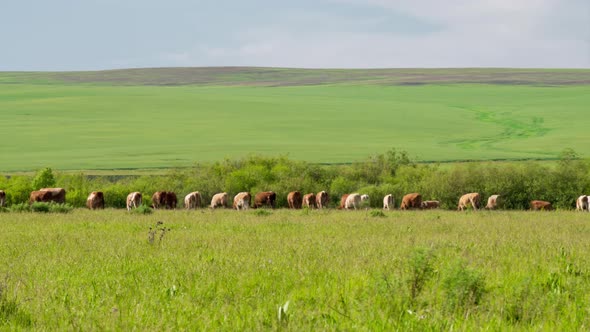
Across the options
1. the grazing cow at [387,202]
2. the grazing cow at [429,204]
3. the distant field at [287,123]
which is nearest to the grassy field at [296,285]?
the grazing cow at [429,204]

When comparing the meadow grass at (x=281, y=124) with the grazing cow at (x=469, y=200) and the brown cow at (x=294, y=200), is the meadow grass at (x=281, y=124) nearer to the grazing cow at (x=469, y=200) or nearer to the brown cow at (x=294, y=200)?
the brown cow at (x=294, y=200)

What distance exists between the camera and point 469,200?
43062 millimetres

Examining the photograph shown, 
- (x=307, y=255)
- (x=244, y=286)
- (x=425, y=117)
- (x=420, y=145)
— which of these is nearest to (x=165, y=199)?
(x=307, y=255)

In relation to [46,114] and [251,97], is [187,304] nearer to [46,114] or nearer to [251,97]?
[46,114]

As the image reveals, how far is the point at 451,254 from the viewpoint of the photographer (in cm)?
1324

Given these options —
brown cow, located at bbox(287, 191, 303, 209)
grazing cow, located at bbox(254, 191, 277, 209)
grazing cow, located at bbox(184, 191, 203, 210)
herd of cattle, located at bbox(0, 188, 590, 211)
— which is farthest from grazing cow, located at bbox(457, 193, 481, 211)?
grazing cow, located at bbox(184, 191, 203, 210)

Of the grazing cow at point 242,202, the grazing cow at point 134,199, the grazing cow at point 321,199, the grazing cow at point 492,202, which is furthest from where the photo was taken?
the grazing cow at point 321,199

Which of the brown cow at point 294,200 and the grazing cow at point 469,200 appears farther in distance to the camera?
the brown cow at point 294,200

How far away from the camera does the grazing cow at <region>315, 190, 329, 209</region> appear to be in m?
45.0

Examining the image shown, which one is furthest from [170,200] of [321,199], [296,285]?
[296,285]

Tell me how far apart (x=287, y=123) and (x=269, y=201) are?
244 ft

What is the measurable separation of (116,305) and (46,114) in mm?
127556

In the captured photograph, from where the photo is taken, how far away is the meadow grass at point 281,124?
87.2m

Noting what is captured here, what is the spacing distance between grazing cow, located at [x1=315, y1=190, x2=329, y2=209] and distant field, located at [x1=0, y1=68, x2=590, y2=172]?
3384 centimetres
